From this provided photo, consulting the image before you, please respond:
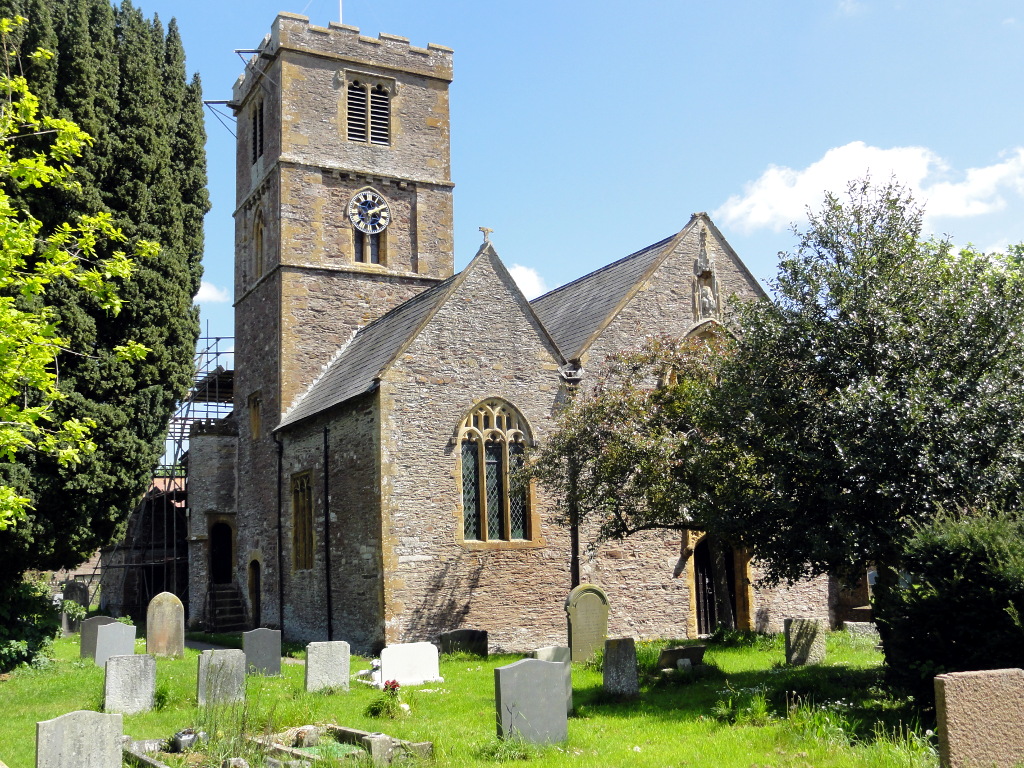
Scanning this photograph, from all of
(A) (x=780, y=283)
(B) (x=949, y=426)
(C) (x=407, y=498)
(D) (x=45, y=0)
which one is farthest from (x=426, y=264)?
(B) (x=949, y=426)

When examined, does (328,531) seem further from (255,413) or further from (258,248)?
(258,248)

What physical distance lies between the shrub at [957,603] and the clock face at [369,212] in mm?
19866

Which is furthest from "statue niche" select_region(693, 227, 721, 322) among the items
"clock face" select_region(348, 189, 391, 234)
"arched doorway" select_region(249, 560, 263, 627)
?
"arched doorway" select_region(249, 560, 263, 627)

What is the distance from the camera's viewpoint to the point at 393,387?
1997 cm

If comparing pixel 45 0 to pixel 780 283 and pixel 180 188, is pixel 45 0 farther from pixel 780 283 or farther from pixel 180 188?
pixel 780 283

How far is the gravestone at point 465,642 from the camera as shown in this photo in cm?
1816

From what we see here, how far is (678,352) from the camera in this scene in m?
18.1

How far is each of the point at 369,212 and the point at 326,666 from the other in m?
16.4

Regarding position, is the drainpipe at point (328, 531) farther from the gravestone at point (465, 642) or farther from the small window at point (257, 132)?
the small window at point (257, 132)

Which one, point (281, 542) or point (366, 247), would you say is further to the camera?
point (366, 247)

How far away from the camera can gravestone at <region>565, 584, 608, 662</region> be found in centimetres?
1628

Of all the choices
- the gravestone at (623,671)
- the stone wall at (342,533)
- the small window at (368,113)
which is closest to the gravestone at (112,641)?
the stone wall at (342,533)

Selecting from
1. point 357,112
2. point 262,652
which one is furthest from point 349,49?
point 262,652

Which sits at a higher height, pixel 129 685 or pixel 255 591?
pixel 255 591
